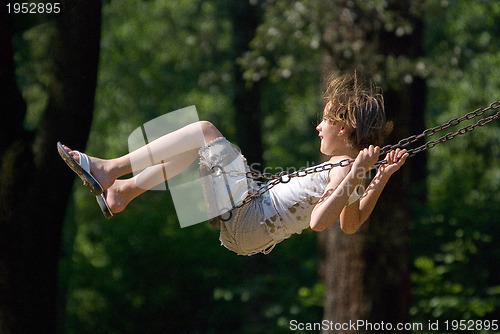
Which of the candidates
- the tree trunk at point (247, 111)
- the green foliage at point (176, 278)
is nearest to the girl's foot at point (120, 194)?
the green foliage at point (176, 278)

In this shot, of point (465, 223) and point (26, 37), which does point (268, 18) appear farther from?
point (465, 223)

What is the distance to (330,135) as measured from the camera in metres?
4.24

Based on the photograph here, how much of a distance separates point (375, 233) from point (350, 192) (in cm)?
367

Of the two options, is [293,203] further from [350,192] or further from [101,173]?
[101,173]

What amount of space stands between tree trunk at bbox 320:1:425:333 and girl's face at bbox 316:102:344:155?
3099 millimetres

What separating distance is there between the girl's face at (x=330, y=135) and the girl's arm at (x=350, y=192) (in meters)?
A: 0.21

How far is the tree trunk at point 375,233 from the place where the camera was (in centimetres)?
741

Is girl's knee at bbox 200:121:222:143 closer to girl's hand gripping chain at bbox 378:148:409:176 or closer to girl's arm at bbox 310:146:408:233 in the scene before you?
girl's arm at bbox 310:146:408:233

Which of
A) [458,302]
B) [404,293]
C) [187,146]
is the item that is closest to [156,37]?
[458,302]

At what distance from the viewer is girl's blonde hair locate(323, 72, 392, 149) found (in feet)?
13.6

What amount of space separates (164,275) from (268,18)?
552cm

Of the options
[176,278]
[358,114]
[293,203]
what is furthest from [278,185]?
[176,278]
